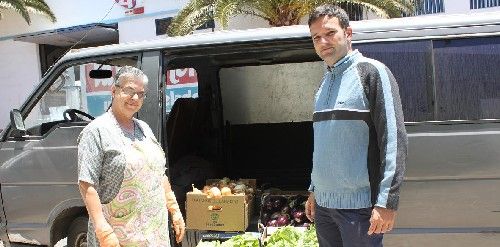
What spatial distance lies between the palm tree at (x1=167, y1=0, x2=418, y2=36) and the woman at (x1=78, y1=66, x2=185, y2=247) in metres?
9.61

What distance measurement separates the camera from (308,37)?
11.6ft

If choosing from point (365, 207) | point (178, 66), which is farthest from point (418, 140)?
point (178, 66)

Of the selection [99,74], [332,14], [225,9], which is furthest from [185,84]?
[225,9]

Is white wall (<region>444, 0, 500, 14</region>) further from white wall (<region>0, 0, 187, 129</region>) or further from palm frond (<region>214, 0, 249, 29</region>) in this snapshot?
white wall (<region>0, 0, 187, 129</region>)

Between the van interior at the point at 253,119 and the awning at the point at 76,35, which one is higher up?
the awning at the point at 76,35

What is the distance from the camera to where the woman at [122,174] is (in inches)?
103

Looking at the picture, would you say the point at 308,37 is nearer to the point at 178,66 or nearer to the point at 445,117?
the point at 445,117

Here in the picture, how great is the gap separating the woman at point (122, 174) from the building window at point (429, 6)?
12.1 metres

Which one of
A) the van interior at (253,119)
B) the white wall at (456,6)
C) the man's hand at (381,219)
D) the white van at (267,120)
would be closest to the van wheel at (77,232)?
the white van at (267,120)

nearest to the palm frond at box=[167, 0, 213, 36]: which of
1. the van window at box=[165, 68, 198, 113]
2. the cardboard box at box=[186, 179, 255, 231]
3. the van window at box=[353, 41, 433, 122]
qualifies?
the van window at box=[165, 68, 198, 113]

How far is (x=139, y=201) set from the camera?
2736mm

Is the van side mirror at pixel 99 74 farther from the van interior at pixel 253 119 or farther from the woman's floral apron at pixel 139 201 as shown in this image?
the woman's floral apron at pixel 139 201

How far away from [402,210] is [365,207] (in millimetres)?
989

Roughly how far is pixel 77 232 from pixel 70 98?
1191 millimetres
